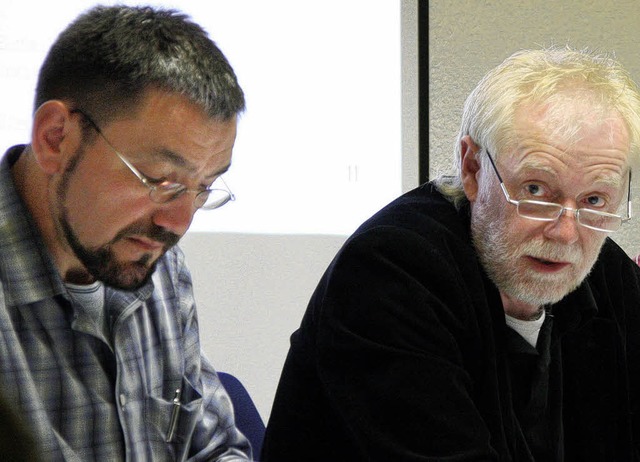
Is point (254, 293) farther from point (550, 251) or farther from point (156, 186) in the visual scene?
point (156, 186)

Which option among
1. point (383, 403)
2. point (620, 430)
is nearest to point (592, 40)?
point (620, 430)

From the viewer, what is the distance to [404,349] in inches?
49.8

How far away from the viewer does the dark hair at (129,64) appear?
1.12 metres

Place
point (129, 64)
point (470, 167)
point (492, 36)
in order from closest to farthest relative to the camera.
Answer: point (129, 64)
point (470, 167)
point (492, 36)

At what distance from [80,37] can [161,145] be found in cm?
17

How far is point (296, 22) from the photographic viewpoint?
2590 millimetres

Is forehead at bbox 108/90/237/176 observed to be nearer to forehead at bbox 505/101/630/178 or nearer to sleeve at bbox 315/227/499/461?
sleeve at bbox 315/227/499/461

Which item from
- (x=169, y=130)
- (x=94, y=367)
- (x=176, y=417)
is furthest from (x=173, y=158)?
(x=176, y=417)

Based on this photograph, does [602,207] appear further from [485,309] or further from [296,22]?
[296,22]

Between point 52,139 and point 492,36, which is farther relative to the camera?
point 492,36

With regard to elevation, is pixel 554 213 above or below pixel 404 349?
above

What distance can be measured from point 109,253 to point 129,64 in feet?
0.80

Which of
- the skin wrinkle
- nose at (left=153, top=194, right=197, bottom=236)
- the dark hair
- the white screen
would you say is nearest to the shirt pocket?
nose at (left=153, top=194, right=197, bottom=236)

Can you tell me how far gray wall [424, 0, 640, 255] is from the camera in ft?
9.63
